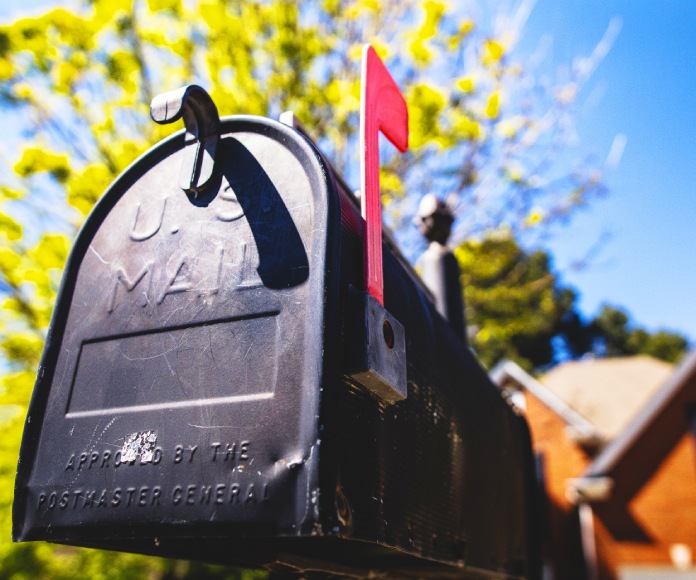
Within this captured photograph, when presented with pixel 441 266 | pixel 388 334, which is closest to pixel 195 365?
pixel 388 334

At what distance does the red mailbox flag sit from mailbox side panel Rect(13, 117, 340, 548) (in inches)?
6.3

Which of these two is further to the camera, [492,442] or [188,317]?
[492,442]

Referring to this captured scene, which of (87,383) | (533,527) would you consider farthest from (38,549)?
(87,383)

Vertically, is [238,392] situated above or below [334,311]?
below

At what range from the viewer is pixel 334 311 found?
4.26 feet

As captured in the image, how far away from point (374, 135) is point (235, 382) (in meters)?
0.88

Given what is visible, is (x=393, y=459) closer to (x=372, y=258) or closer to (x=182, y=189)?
(x=372, y=258)

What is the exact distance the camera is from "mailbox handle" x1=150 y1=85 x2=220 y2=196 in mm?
1582

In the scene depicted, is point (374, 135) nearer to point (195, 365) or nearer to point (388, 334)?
point (388, 334)

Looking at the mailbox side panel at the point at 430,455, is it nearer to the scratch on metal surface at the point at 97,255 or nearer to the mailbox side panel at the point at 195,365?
the mailbox side panel at the point at 195,365

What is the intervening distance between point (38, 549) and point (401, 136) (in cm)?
764

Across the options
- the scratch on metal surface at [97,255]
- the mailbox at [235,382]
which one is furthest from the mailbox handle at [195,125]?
the scratch on metal surface at [97,255]

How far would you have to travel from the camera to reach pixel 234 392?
1.30 metres

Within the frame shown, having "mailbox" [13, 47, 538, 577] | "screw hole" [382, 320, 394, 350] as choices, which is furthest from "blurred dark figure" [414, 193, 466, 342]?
"screw hole" [382, 320, 394, 350]
